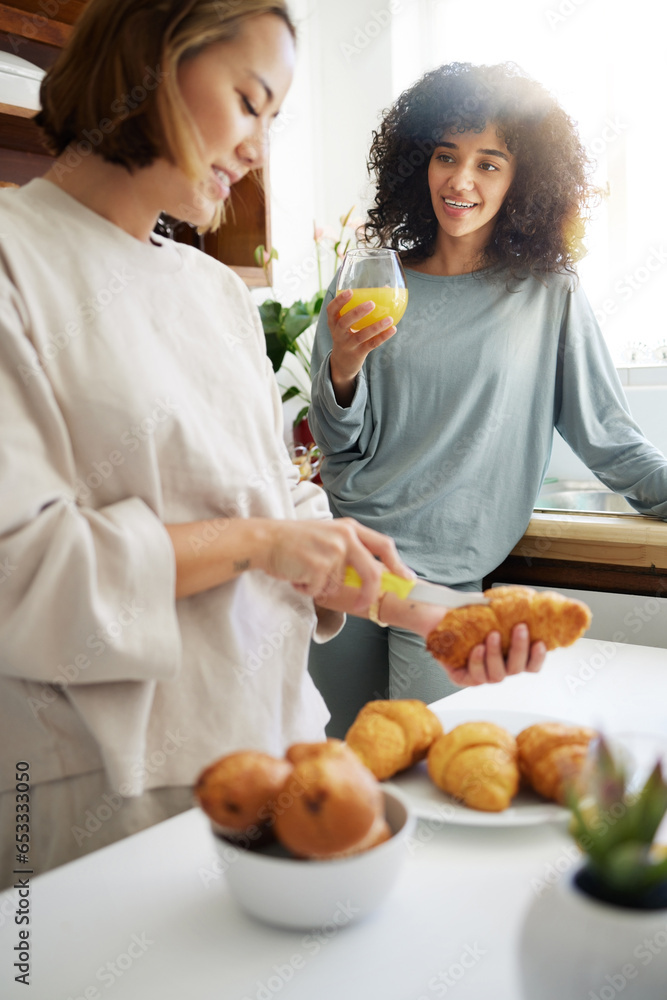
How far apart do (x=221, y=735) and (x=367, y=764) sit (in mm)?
191

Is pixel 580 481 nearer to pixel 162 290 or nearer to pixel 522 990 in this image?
pixel 162 290

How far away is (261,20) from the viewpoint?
0.79 meters

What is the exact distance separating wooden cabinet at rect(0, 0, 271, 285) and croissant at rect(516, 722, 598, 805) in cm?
95

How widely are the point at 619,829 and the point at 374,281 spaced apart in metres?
1.06

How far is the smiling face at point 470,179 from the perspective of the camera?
67.0 inches

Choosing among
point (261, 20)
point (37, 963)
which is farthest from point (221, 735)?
point (261, 20)

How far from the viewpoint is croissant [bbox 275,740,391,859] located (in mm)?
491

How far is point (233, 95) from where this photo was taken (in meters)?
0.78

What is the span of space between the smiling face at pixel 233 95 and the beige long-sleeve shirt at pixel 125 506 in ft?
0.37
